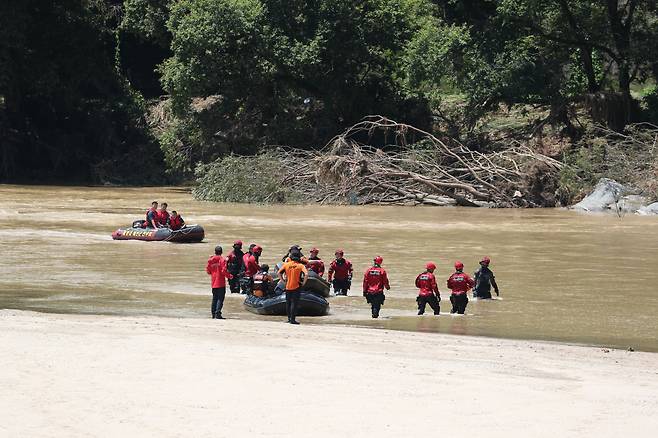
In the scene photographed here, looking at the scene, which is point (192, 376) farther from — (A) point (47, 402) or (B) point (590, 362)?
(B) point (590, 362)

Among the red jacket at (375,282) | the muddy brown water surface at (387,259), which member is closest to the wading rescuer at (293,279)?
the muddy brown water surface at (387,259)

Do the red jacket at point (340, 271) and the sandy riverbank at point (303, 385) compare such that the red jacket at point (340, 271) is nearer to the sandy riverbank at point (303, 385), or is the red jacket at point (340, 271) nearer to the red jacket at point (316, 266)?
the red jacket at point (316, 266)

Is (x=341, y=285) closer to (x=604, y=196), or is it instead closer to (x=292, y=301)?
(x=292, y=301)

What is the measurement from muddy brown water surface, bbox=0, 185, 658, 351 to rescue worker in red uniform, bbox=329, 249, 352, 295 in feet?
0.79

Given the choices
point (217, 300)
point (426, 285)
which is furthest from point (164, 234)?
point (426, 285)

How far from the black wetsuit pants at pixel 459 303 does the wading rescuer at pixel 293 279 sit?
2.86 metres

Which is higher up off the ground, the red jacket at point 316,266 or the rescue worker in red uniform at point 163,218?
the rescue worker in red uniform at point 163,218

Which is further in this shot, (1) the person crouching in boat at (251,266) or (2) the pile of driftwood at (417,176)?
(2) the pile of driftwood at (417,176)

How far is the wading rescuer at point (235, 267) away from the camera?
74.8 feet

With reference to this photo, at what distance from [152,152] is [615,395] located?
175ft

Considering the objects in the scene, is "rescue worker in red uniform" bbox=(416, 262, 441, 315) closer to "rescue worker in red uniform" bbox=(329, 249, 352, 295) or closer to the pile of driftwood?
"rescue worker in red uniform" bbox=(329, 249, 352, 295)

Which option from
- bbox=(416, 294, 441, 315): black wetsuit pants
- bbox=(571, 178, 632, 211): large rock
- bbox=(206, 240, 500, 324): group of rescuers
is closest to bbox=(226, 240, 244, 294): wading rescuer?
bbox=(206, 240, 500, 324): group of rescuers

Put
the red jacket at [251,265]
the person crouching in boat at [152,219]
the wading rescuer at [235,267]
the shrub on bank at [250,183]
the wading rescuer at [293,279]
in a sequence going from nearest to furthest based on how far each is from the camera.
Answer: the wading rescuer at [293,279] → the red jacket at [251,265] → the wading rescuer at [235,267] → the person crouching in boat at [152,219] → the shrub on bank at [250,183]

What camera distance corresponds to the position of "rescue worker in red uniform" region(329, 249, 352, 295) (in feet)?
74.4
